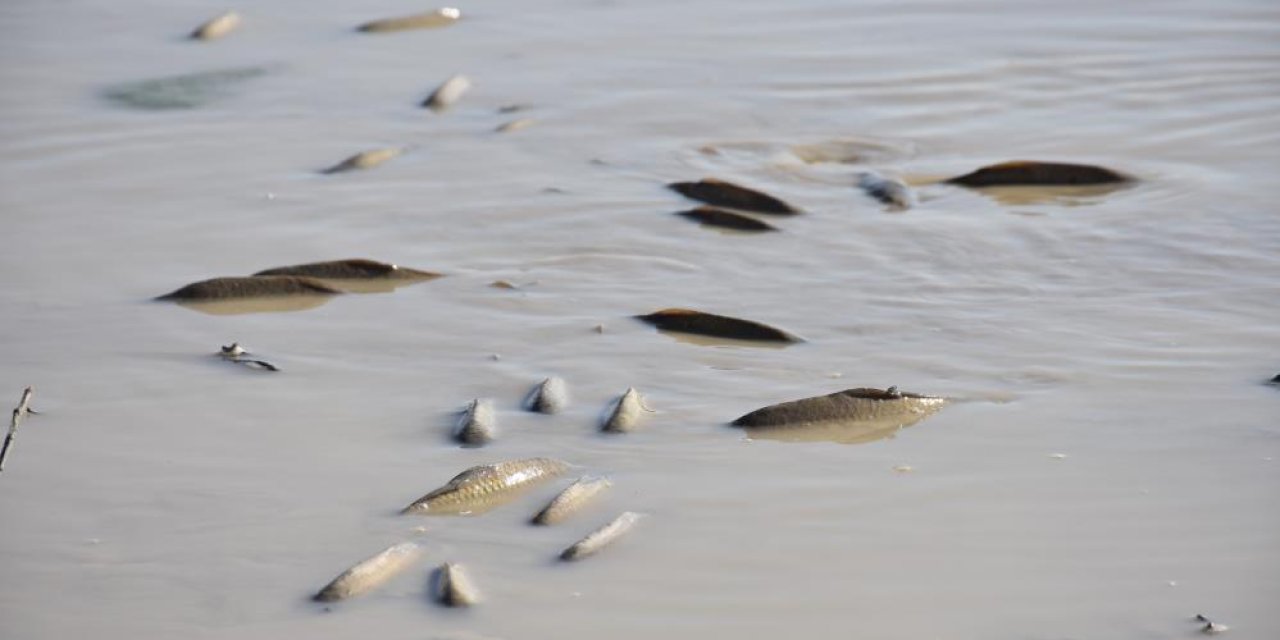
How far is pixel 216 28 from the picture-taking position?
5910 millimetres

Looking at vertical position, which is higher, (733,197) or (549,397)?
(733,197)

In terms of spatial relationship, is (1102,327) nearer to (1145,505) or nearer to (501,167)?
(1145,505)

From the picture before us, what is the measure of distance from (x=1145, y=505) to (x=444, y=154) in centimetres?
258

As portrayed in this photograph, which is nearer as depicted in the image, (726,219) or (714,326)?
(714,326)

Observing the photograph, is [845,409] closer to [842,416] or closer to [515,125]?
[842,416]

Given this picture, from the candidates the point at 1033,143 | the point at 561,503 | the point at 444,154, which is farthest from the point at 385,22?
the point at 561,503

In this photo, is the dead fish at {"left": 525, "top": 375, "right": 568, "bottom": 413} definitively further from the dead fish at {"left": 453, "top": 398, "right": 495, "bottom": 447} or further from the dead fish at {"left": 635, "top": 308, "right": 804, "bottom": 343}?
the dead fish at {"left": 635, "top": 308, "right": 804, "bottom": 343}

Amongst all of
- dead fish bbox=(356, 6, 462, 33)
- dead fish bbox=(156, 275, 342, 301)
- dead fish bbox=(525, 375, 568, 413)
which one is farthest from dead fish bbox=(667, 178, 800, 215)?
dead fish bbox=(356, 6, 462, 33)

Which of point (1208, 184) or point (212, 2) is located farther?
point (212, 2)

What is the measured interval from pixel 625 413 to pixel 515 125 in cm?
211

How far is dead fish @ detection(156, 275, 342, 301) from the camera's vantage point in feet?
11.7

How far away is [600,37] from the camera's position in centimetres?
578

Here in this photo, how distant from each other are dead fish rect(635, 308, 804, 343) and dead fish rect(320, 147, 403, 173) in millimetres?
1419

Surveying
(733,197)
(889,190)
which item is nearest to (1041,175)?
(889,190)
